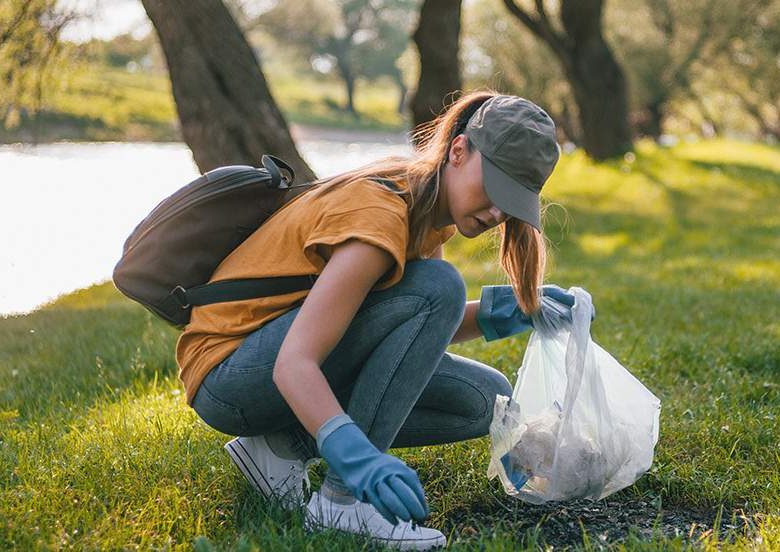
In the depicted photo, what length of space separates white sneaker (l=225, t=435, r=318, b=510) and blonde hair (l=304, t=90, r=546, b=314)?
26.8 inches

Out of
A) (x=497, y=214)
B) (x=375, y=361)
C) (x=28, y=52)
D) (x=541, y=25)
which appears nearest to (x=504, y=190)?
(x=497, y=214)

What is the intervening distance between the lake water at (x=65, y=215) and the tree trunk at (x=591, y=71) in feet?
Answer: 14.4

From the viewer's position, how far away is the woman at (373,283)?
7.10 feet

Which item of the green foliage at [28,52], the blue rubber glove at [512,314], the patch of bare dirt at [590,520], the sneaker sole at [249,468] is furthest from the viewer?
the green foliage at [28,52]

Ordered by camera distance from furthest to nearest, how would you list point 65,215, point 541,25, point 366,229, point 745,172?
point 745,172 < point 541,25 < point 65,215 < point 366,229

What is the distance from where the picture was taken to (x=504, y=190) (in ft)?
7.38

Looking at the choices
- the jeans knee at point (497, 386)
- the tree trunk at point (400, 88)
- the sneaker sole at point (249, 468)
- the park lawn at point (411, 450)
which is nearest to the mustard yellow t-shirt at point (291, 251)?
the sneaker sole at point (249, 468)

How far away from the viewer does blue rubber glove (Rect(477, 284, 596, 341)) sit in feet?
8.85

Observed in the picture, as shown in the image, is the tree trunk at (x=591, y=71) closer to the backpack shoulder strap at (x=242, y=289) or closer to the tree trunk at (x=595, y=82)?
the tree trunk at (x=595, y=82)

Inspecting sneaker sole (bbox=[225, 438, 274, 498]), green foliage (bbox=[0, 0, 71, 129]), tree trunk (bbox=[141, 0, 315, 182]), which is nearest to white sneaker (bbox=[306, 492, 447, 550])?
sneaker sole (bbox=[225, 438, 274, 498])

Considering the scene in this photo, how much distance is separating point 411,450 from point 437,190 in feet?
3.29

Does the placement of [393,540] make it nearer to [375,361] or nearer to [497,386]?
[375,361]

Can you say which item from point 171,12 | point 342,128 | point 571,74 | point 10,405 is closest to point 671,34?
point 571,74

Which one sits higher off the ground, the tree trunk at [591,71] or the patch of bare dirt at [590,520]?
the patch of bare dirt at [590,520]
